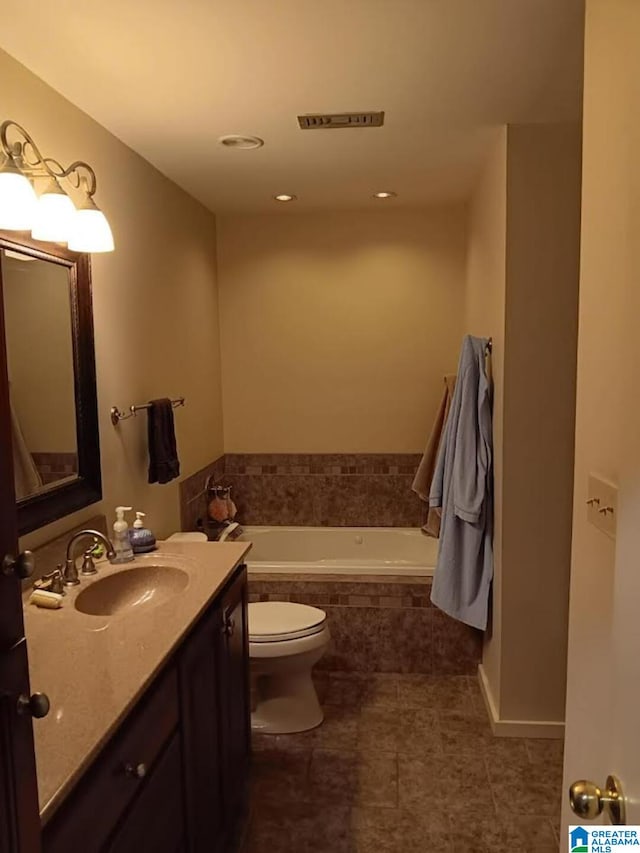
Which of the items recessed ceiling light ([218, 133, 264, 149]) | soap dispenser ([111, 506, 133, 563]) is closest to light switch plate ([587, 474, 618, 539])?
soap dispenser ([111, 506, 133, 563])

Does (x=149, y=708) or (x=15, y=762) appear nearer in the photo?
(x=15, y=762)

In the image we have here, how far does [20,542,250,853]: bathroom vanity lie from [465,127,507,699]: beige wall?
111 centimetres

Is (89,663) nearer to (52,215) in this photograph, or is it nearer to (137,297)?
(52,215)

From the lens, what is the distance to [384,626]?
322 cm

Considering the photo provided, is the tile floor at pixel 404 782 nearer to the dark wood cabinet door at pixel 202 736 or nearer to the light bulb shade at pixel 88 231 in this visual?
the dark wood cabinet door at pixel 202 736

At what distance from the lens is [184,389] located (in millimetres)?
3311

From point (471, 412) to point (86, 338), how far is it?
5.22 feet

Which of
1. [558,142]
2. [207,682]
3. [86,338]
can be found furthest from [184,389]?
[558,142]

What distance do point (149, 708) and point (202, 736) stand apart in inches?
16.5

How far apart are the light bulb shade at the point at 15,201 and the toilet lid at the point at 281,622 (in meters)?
1.73

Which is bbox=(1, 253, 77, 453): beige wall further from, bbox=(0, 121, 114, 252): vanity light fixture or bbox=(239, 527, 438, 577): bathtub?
bbox=(239, 527, 438, 577): bathtub

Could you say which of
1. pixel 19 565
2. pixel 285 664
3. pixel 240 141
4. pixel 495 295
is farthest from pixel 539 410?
pixel 19 565

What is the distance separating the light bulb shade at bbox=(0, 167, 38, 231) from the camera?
1.60 metres

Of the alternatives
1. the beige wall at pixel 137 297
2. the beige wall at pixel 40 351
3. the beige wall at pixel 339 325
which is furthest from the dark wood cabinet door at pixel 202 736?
the beige wall at pixel 339 325
